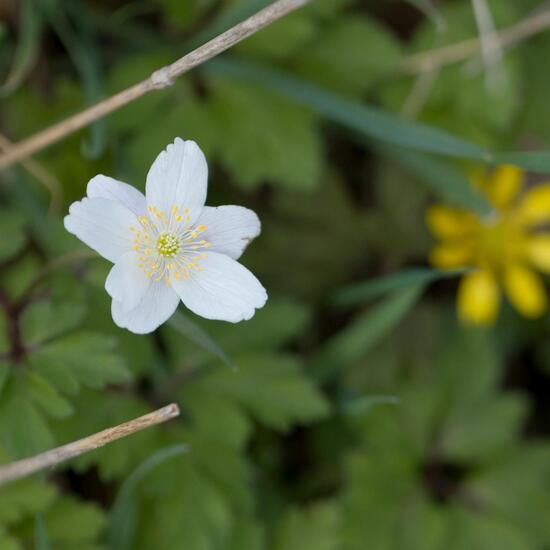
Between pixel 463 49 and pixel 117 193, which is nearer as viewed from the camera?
pixel 117 193

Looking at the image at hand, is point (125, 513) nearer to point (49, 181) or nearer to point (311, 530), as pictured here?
point (311, 530)

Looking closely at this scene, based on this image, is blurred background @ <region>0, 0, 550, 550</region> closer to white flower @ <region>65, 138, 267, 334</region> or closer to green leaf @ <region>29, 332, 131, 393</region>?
green leaf @ <region>29, 332, 131, 393</region>

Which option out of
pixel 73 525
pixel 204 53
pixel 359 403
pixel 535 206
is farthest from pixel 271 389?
pixel 535 206

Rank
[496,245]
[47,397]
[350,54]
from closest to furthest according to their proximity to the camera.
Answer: [47,397] < [350,54] < [496,245]

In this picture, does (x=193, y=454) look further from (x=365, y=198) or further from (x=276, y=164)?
(x=365, y=198)

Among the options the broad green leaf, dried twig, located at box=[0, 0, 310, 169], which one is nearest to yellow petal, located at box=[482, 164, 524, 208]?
the broad green leaf

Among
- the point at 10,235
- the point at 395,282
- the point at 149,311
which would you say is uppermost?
the point at 10,235
